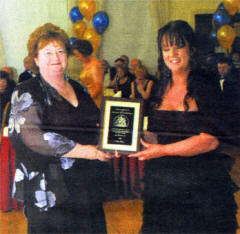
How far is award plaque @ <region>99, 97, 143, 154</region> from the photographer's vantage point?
1014 millimetres

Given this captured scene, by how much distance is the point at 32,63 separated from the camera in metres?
1.04

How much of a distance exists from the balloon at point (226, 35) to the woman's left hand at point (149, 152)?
367mm

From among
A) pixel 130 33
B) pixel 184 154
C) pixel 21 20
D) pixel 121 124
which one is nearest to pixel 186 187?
pixel 184 154

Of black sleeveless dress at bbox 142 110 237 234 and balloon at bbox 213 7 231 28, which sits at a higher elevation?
balloon at bbox 213 7 231 28

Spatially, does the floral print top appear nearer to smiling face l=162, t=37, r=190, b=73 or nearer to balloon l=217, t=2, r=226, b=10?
smiling face l=162, t=37, r=190, b=73

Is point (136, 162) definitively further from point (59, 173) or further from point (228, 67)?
point (228, 67)

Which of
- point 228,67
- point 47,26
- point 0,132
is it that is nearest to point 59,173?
point 0,132

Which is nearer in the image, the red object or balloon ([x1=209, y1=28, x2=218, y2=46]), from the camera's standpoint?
balloon ([x1=209, y1=28, x2=218, y2=46])

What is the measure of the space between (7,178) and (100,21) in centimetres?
61

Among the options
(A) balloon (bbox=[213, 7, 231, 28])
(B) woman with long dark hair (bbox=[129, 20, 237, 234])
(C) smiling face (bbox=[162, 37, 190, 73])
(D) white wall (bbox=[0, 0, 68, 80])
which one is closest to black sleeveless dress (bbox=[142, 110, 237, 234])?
(B) woman with long dark hair (bbox=[129, 20, 237, 234])

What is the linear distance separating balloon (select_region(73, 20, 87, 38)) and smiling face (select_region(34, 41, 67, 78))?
0.06m

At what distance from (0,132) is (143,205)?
0.54m

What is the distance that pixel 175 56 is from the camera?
39.9 inches

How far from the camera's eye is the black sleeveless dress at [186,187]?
40.8 inches
